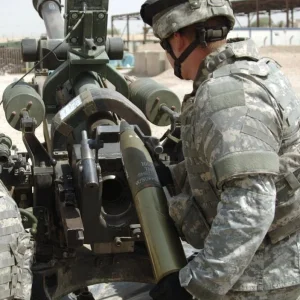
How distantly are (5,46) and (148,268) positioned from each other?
33895mm

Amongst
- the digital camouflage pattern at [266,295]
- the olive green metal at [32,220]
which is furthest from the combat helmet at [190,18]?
the olive green metal at [32,220]

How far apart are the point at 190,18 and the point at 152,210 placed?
0.90m

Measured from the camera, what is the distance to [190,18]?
269cm

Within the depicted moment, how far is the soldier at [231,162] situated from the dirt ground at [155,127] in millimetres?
2257

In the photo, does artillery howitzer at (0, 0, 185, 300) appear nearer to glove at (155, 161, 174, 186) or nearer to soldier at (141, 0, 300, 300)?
glove at (155, 161, 174, 186)

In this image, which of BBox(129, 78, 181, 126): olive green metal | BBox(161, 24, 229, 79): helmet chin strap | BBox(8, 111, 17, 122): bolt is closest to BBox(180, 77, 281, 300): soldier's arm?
BBox(161, 24, 229, 79): helmet chin strap

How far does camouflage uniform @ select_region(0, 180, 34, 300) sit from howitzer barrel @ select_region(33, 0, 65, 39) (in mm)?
3660

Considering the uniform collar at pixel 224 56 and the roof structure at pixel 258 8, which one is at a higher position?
the uniform collar at pixel 224 56

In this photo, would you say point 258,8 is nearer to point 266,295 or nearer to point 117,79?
point 117,79

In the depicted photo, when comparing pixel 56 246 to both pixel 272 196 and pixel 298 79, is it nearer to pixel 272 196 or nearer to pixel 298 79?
pixel 272 196

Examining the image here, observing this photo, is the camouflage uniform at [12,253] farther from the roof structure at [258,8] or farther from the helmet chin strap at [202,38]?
the roof structure at [258,8]

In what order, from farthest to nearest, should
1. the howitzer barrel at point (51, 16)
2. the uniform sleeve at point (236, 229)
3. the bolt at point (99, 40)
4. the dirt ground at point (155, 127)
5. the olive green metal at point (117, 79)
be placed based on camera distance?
the howitzer barrel at point (51, 16), the olive green metal at point (117, 79), the bolt at point (99, 40), the dirt ground at point (155, 127), the uniform sleeve at point (236, 229)

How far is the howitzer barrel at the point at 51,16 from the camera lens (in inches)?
270

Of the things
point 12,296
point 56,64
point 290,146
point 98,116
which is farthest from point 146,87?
point 290,146
